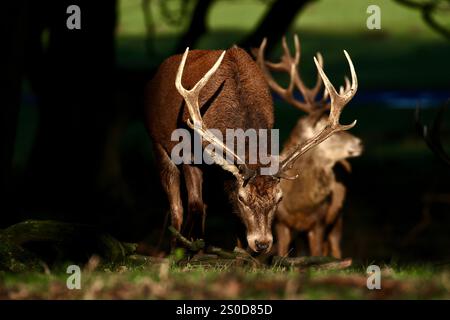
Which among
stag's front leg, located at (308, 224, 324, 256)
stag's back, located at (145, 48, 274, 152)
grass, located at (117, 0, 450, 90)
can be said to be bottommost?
stag's front leg, located at (308, 224, 324, 256)

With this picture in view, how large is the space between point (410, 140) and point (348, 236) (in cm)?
796

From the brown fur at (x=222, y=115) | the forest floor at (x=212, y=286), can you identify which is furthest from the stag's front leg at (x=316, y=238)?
the forest floor at (x=212, y=286)

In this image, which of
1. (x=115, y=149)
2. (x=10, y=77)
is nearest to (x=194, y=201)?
(x=10, y=77)

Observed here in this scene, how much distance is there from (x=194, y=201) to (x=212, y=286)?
2.83 m

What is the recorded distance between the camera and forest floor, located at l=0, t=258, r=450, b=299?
22.2 feet

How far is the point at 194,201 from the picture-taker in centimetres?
975

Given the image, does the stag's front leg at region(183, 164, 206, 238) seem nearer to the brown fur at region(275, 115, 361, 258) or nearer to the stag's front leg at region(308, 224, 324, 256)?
the brown fur at region(275, 115, 361, 258)

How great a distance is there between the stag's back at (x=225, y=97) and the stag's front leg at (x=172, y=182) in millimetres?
105

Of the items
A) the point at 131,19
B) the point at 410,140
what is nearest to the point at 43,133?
the point at 410,140

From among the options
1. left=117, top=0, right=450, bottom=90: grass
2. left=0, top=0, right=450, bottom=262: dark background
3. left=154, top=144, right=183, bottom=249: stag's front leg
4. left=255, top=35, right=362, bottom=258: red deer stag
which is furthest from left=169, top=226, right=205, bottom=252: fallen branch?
left=117, top=0, right=450, bottom=90: grass

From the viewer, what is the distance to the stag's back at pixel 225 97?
969 cm

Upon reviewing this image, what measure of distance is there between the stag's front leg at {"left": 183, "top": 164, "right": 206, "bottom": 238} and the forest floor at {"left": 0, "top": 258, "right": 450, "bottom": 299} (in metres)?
1.92

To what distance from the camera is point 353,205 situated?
21219 mm

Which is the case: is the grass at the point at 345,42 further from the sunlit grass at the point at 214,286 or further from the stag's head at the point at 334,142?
the sunlit grass at the point at 214,286
